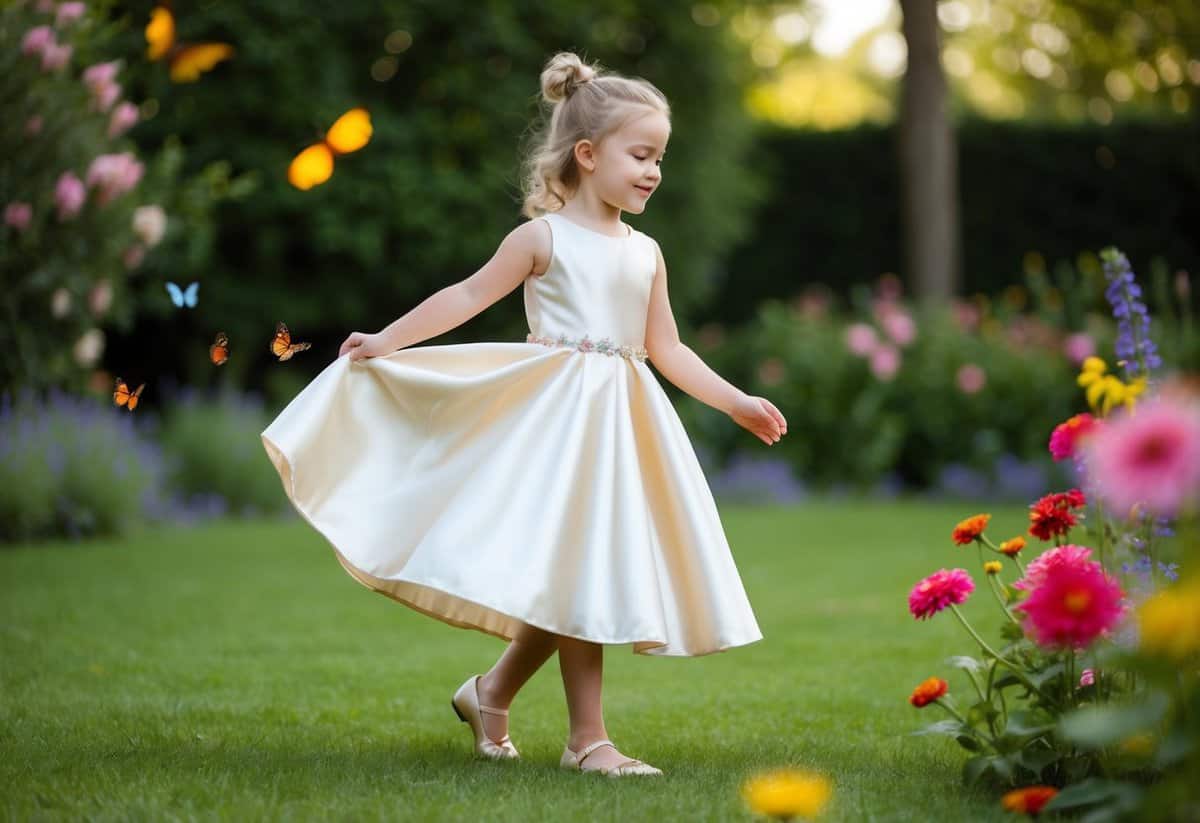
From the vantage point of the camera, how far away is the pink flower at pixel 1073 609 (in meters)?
2.28

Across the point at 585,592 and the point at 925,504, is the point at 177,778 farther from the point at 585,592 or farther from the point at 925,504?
the point at 925,504

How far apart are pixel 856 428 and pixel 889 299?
132cm

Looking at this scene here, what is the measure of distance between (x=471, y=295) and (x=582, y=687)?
927mm

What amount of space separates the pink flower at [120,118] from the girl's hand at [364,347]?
4.30 meters

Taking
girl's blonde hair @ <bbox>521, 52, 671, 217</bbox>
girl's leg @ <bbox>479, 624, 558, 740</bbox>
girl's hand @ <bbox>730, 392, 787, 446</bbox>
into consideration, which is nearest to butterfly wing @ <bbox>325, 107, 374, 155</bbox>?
girl's blonde hair @ <bbox>521, 52, 671, 217</bbox>

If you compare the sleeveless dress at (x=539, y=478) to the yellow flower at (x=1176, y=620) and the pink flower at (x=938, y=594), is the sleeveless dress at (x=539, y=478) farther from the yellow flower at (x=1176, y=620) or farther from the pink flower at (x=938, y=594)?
the yellow flower at (x=1176, y=620)

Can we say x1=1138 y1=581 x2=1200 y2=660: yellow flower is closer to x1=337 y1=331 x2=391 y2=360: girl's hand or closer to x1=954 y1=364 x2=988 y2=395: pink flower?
x1=337 y1=331 x2=391 y2=360: girl's hand

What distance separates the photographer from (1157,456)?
69.5 inches

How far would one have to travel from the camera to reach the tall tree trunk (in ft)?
39.3

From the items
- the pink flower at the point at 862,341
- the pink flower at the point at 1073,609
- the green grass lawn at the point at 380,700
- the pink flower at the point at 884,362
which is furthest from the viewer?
the pink flower at the point at 862,341

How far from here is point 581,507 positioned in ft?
10.0

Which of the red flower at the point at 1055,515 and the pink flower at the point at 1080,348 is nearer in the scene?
the red flower at the point at 1055,515

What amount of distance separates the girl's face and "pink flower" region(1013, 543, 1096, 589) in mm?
1203

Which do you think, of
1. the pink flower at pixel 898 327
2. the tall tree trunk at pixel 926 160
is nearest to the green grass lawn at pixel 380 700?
the pink flower at pixel 898 327
